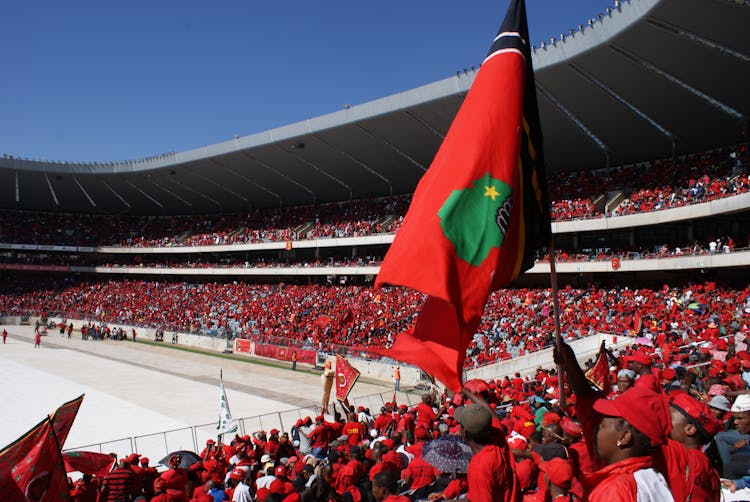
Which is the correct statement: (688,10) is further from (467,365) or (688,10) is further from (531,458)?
(531,458)

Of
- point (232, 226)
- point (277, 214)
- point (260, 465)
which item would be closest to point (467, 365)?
point (260, 465)

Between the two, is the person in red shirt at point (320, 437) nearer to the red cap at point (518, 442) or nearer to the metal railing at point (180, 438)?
the red cap at point (518, 442)

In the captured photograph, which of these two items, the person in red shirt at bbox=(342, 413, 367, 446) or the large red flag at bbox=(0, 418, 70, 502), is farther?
the person in red shirt at bbox=(342, 413, 367, 446)

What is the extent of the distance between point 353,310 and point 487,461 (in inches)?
1248

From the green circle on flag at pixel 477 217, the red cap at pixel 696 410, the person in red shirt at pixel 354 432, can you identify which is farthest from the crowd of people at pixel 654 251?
the green circle on flag at pixel 477 217

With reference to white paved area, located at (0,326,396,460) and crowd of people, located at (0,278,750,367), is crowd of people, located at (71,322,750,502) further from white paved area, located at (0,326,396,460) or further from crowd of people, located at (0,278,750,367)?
white paved area, located at (0,326,396,460)

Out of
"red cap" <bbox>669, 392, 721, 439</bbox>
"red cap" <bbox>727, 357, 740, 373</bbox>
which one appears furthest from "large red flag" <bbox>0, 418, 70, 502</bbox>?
"red cap" <bbox>727, 357, 740, 373</bbox>

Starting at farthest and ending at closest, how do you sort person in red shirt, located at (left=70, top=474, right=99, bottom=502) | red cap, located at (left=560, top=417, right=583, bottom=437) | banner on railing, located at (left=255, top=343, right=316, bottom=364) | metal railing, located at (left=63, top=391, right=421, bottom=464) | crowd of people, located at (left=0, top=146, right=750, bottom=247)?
banner on railing, located at (left=255, top=343, right=316, bottom=364) < crowd of people, located at (left=0, top=146, right=750, bottom=247) < metal railing, located at (left=63, top=391, right=421, bottom=464) < person in red shirt, located at (left=70, top=474, right=99, bottom=502) < red cap, located at (left=560, top=417, right=583, bottom=437)

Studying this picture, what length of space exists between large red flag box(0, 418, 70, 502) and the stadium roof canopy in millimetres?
22132

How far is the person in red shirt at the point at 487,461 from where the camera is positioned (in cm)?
319

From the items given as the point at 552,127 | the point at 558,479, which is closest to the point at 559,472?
the point at 558,479

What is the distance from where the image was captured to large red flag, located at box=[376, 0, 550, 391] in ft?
13.4

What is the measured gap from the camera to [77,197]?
196 feet

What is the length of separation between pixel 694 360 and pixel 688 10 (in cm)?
1408
